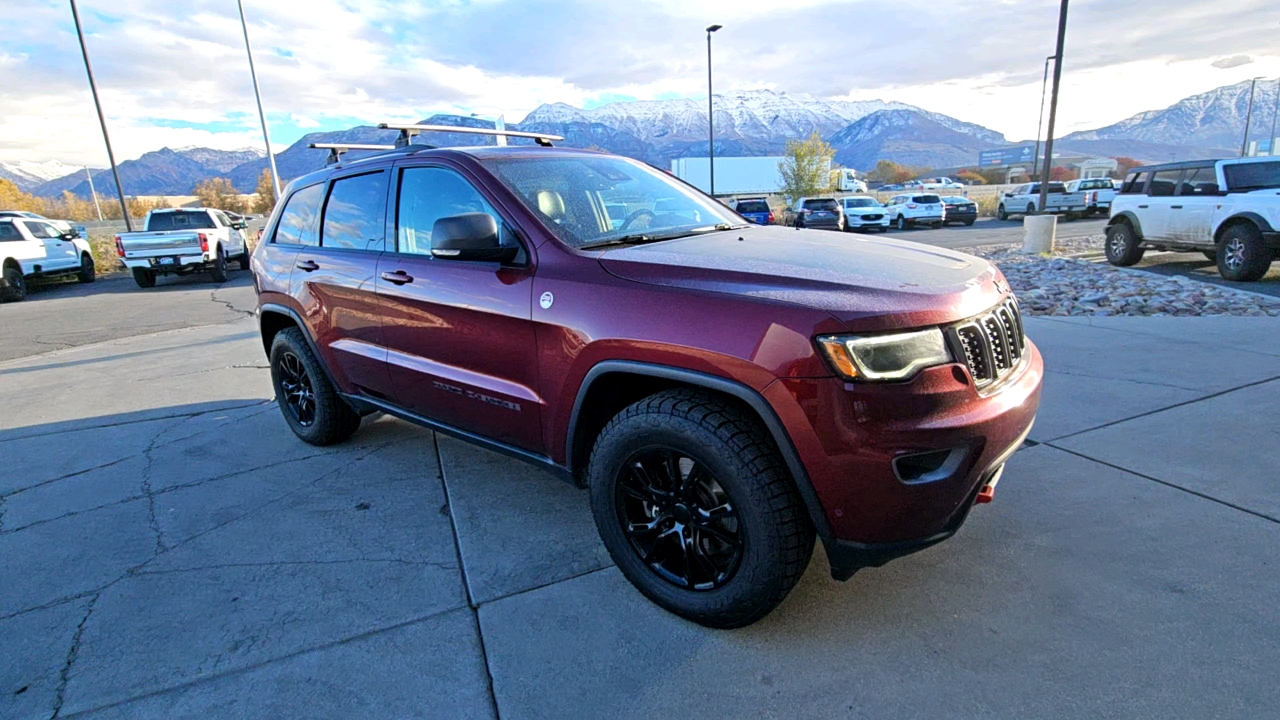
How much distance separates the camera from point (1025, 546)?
281cm

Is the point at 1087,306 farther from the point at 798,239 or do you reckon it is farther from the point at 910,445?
the point at 910,445

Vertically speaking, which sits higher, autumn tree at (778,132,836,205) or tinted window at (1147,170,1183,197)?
autumn tree at (778,132,836,205)

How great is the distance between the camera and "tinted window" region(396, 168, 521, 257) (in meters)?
3.05

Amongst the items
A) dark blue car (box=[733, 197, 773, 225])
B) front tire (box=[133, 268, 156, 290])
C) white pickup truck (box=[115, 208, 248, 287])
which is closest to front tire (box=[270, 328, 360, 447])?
white pickup truck (box=[115, 208, 248, 287])

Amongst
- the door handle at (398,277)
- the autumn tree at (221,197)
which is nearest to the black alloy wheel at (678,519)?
the door handle at (398,277)

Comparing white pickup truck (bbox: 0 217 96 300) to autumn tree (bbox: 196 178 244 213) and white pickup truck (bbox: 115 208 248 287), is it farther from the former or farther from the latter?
autumn tree (bbox: 196 178 244 213)

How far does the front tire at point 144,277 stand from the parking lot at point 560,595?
1343 centimetres

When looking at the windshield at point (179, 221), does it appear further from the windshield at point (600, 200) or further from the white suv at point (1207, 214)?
the white suv at point (1207, 214)

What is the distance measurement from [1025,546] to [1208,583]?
0.59 m

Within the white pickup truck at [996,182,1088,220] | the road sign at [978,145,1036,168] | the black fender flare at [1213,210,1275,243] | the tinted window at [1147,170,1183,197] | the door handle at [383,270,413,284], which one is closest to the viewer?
the door handle at [383,270,413,284]

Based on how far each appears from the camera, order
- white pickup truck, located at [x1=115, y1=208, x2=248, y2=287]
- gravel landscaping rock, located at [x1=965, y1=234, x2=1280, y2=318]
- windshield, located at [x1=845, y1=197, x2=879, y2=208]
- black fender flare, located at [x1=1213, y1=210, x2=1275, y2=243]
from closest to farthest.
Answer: gravel landscaping rock, located at [x1=965, y1=234, x2=1280, y2=318]
black fender flare, located at [x1=1213, y1=210, x2=1275, y2=243]
white pickup truck, located at [x1=115, y1=208, x2=248, y2=287]
windshield, located at [x1=845, y1=197, x2=879, y2=208]

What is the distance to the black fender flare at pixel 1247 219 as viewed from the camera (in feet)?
29.9

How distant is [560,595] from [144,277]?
17.4 meters

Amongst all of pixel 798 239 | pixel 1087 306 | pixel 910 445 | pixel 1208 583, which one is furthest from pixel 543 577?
pixel 1087 306
